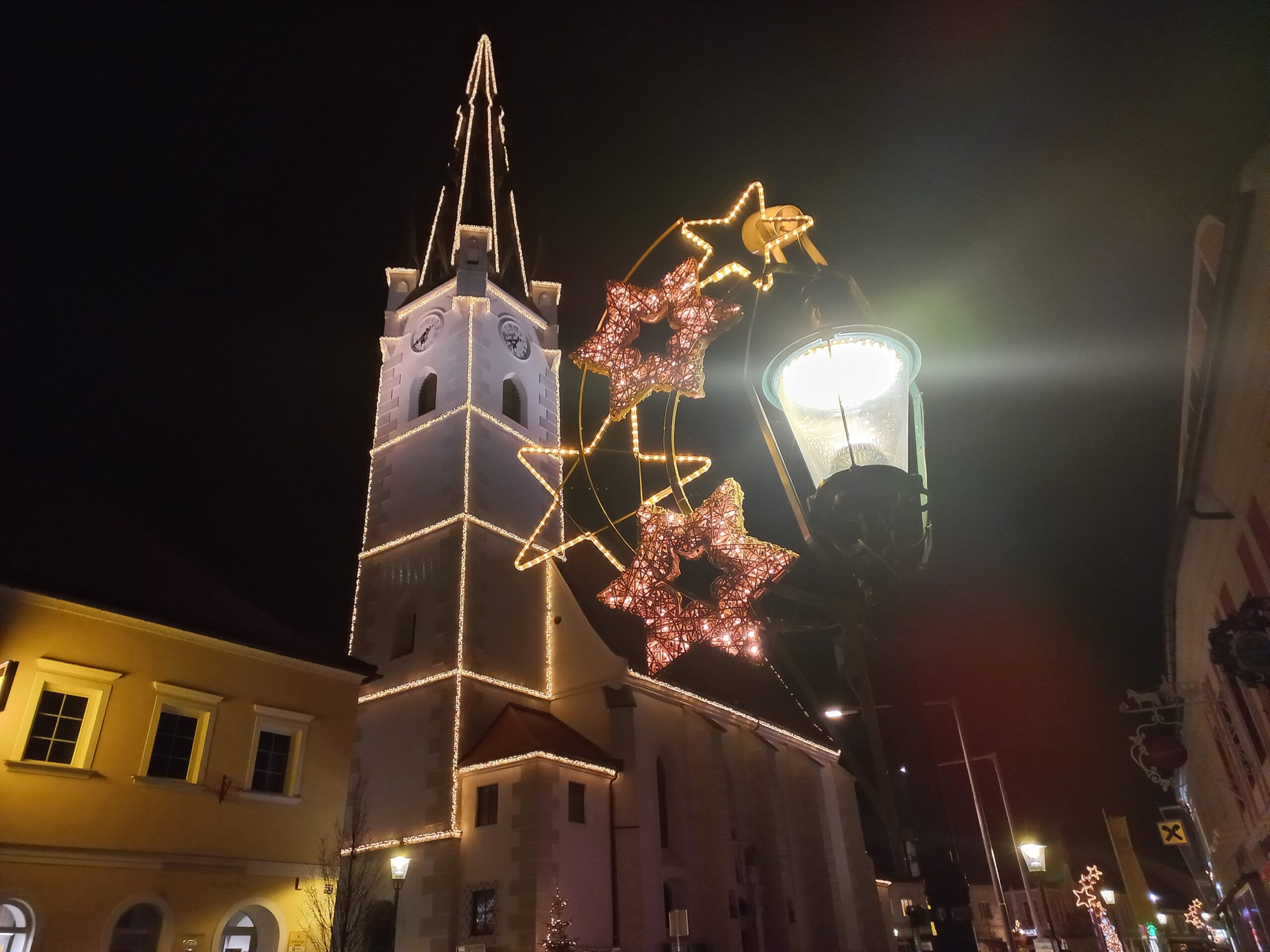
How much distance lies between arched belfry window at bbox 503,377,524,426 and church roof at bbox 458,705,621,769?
10.1 meters

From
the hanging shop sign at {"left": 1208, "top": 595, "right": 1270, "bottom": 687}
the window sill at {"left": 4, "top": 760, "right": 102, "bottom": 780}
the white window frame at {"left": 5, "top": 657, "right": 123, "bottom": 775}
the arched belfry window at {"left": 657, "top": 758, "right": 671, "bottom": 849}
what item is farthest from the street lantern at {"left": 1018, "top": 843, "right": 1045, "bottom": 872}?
the white window frame at {"left": 5, "top": 657, "right": 123, "bottom": 775}

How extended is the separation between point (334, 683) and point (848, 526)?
14372 mm

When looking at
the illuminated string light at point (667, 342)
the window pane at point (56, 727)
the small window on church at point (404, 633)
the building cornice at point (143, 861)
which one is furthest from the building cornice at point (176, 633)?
the illuminated string light at point (667, 342)

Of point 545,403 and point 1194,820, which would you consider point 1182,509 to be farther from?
point 1194,820

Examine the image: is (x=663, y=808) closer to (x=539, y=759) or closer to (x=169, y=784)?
(x=539, y=759)

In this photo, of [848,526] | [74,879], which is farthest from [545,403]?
[848,526]

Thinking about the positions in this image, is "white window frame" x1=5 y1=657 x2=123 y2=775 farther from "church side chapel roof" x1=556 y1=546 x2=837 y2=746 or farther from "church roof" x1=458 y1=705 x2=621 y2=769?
"church side chapel roof" x1=556 y1=546 x2=837 y2=746

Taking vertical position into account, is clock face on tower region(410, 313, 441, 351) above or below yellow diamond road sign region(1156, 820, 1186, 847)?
above

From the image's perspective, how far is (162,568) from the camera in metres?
14.7

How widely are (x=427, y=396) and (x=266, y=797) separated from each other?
14.7 m

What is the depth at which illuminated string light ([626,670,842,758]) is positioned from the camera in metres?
21.0

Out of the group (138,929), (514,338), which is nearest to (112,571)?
(138,929)

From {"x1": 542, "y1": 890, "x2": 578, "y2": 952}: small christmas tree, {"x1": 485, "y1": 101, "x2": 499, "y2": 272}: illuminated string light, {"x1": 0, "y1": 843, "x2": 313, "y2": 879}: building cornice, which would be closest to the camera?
{"x1": 0, "y1": 843, "x2": 313, "y2": 879}: building cornice

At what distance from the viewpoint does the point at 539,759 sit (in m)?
16.6
